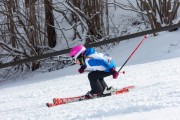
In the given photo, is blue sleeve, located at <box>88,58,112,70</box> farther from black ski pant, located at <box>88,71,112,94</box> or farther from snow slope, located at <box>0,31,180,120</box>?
snow slope, located at <box>0,31,180,120</box>

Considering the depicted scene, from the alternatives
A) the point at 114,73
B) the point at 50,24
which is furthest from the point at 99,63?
the point at 50,24

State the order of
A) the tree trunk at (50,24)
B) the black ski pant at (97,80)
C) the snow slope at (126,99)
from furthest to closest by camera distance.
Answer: the tree trunk at (50,24) < the black ski pant at (97,80) < the snow slope at (126,99)

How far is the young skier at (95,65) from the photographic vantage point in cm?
578

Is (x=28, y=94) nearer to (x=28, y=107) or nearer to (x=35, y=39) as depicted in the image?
(x=28, y=107)

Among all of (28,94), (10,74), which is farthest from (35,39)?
(28,94)

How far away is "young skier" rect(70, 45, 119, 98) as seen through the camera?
578cm

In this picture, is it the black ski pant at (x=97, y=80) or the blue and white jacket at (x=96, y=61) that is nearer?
the blue and white jacket at (x=96, y=61)

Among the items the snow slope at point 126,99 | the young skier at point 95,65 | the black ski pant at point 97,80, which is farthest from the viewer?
the black ski pant at point 97,80

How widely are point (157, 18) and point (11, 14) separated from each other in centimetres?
449

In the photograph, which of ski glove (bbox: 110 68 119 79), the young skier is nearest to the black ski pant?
the young skier

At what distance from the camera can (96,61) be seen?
582 cm

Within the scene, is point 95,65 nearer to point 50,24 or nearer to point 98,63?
point 98,63

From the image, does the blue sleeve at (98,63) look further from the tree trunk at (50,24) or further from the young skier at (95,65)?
the tree trunk at (50,24)

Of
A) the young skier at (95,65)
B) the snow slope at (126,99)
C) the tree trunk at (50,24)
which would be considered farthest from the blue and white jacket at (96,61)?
the tree trunk at (50,24)
